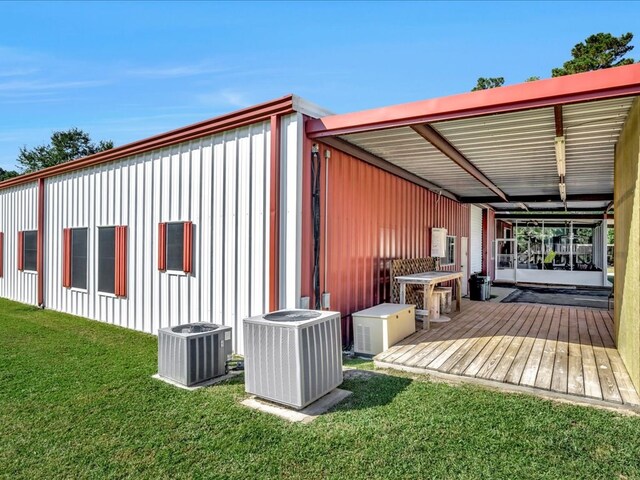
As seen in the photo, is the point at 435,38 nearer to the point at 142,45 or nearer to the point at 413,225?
the point at 413,225

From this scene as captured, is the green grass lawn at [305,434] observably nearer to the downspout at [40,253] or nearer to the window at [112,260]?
the window at [112,260]

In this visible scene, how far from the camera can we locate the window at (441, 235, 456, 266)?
10.2 metres

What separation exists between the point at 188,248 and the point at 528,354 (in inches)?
192

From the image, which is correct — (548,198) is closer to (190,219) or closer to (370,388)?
(370,388)

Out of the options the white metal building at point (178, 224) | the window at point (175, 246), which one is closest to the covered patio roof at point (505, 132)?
the white metal building at point (178, 224)

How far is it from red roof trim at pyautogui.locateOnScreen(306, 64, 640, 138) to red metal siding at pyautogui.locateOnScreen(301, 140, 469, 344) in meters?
0.58

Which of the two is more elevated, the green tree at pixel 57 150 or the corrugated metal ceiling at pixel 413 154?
the green tree at pixel 57 150

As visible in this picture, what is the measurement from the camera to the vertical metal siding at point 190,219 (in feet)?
16.4

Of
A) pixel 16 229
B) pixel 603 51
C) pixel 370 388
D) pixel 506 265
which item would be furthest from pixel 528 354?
pixel 603 51

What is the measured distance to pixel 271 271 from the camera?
15.3 feet

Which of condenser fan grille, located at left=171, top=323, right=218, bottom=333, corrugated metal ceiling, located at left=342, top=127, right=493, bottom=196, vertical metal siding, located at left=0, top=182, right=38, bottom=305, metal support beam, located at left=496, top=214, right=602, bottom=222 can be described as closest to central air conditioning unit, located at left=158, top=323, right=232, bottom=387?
condenser fan grille, located at left=171, top=323, right=218, bottom=333

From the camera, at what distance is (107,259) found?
24.0 ft

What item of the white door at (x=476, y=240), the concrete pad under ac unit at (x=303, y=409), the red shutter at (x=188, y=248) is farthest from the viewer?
the white door at (x=476, y=240)

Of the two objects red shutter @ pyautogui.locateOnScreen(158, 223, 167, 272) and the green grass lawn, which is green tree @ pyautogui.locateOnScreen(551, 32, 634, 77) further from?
the green grass lawn
